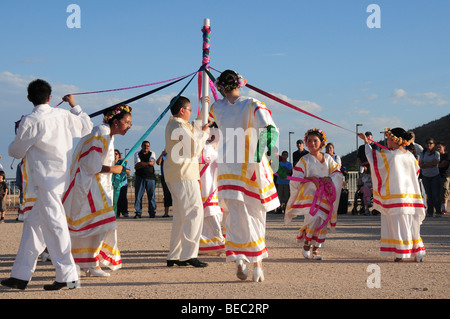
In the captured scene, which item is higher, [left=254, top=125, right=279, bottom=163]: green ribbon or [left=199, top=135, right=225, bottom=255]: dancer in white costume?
[left=254, top=125, right=279, bottom=163]: green ribbon

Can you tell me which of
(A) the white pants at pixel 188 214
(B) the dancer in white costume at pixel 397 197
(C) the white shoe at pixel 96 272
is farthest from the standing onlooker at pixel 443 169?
(C) the white shoe at pixel 96 272

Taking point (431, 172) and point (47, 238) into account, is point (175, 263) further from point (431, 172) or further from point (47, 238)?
point (431, 172)

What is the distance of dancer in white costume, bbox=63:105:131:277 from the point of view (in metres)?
6.59

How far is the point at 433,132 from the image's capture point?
6588 cm

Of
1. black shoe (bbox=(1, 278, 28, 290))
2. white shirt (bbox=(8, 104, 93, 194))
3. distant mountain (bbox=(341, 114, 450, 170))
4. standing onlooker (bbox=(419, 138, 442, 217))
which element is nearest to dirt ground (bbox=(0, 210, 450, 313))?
black shoe (bbox=(1, 278, 28, 290))

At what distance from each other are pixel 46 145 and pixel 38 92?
0.55 m

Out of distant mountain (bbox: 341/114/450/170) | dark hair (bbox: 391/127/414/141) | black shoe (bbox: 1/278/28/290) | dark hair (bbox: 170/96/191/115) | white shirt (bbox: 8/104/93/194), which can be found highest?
distant mountain (bbox: 341/114/450/170)

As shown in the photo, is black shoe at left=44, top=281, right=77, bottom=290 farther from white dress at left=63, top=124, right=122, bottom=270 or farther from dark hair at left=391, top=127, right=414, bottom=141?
dark hair at left=391, top=127, right=414, bottom=141

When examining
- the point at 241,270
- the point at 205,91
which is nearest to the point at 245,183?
the point at 241,270

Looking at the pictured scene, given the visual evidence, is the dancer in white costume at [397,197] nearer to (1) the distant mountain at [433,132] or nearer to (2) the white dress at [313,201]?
(2) the white dress at [313,201]

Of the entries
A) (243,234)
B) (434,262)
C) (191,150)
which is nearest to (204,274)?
(243,234)

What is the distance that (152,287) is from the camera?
232 inches

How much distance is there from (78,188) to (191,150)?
4.75 feet

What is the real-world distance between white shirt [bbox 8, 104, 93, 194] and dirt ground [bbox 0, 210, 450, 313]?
1.08 meters
